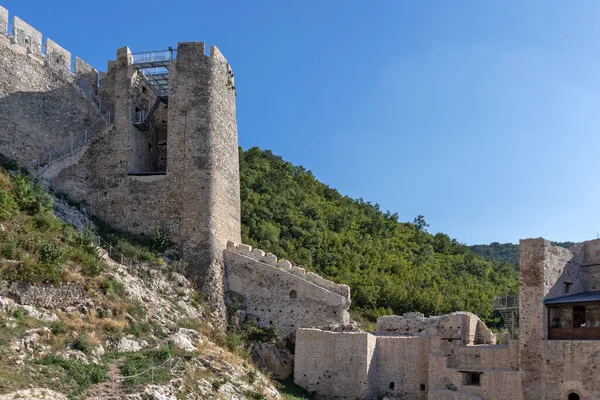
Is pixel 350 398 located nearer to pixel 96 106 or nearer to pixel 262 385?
pixel 262 385

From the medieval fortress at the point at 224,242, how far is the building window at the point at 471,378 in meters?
0.04

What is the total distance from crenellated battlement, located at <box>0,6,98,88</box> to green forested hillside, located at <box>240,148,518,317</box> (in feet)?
40.1

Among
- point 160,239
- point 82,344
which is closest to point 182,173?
point 160,239

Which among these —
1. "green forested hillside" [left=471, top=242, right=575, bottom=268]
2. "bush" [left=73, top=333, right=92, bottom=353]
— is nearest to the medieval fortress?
"bush" [left=73, top=333, right=92, bottom=353]

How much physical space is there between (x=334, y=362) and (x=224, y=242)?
264 inches

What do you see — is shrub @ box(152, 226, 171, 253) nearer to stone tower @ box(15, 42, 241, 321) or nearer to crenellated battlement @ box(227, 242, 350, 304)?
stone tower @ box(15, 42, 241, 321)

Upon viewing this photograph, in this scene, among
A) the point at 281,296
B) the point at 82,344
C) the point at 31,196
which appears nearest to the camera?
the point at 82,344

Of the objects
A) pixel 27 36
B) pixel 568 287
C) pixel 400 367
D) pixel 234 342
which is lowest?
pixel 400 367

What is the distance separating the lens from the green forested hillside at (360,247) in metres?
39.1

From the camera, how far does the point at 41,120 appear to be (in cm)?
3062

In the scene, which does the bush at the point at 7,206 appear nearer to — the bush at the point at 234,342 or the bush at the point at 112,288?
the bush at the point at 112,288

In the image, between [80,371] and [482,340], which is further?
[482,340]

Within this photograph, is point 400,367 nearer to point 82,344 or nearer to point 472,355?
point 472,355

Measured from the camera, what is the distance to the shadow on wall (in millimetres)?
29281
